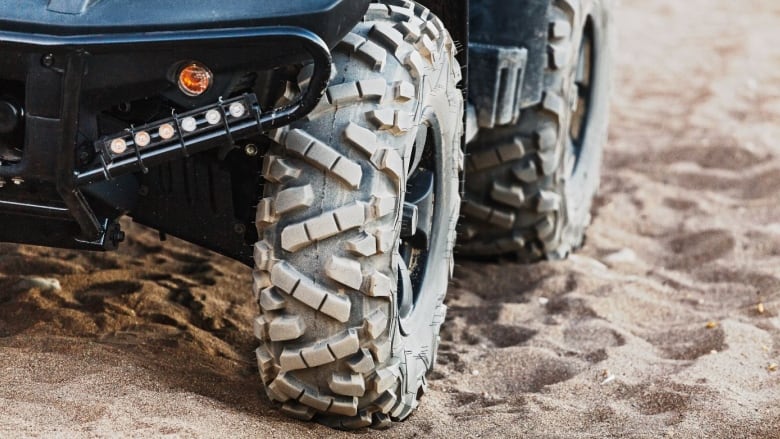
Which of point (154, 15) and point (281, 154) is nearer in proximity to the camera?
point (154, 15)

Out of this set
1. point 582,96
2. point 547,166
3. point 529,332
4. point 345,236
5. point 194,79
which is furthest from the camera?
point 582,96

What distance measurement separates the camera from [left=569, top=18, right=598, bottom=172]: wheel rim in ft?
17.3

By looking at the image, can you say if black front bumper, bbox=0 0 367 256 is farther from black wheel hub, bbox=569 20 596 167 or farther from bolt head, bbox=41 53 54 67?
black wheel hub, bbox=569 20 596 167

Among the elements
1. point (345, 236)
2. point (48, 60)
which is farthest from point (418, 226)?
point (48, 60)

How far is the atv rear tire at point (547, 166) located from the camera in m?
4.58

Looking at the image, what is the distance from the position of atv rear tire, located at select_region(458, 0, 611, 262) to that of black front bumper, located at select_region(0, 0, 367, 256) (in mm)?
1926

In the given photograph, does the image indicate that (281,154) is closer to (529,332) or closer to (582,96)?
(529,332)

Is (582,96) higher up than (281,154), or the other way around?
(281,154)

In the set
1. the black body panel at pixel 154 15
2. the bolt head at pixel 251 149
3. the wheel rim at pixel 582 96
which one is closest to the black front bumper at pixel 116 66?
the black body panel at pixel 154 15

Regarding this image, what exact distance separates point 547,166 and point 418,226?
1263 millimetres

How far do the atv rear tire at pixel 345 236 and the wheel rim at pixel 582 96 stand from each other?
215cm

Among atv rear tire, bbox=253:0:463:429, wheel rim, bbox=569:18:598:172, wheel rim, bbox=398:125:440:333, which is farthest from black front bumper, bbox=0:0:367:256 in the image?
wheel rim, bbox=569:18:598:172

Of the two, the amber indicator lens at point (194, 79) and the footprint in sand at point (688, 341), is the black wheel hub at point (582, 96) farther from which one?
the amber indicator lens at point (194, 79)

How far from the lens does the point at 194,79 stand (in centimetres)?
273
